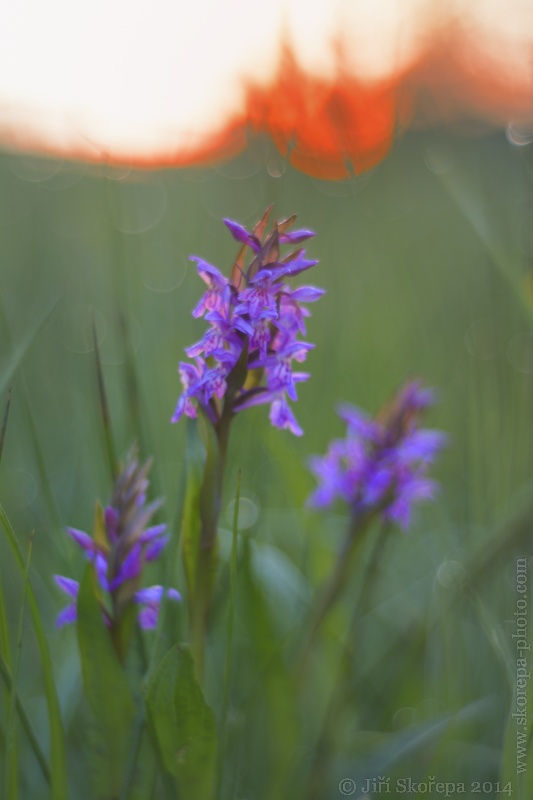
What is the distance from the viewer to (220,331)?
2.63 feet

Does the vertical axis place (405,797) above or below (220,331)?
below

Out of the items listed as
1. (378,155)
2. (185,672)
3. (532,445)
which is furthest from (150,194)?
(185,672)

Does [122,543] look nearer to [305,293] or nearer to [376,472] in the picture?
[305,293]

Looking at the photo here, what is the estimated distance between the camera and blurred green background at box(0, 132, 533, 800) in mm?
1103

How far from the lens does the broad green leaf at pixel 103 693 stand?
746 millimetres

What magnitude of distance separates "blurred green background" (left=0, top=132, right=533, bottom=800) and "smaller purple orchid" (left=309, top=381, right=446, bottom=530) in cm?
9

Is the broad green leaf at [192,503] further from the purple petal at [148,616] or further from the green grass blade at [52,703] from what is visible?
the green grass blade at [52,703]

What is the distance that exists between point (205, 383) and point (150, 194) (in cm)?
326

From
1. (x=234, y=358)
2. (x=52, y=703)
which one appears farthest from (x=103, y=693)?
(x=234, y=358)

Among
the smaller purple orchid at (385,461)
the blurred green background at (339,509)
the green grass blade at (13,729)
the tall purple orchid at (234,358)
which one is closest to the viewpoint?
the green grass blade at (13,729)

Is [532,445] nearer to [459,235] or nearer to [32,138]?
[32,138]

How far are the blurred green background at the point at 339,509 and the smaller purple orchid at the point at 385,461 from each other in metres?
0.09

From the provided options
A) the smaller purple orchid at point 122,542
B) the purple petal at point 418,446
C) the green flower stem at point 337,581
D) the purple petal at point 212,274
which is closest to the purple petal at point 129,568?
the smaller purple orchid at point 122,542

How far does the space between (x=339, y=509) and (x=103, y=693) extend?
4.62ft
